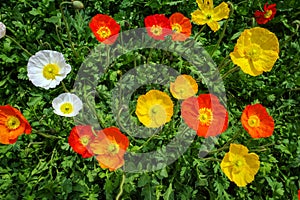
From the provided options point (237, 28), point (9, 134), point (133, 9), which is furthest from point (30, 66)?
point (237, 28)

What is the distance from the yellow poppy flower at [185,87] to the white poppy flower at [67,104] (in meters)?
0.48

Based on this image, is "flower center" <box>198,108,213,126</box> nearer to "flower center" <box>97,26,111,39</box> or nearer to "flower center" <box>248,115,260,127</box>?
"flower center" <box>248,115,260,127</box>

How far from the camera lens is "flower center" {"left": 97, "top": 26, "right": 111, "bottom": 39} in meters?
2.15

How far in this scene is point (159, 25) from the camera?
2.21 metres

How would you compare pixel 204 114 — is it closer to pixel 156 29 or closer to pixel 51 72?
pixel 156 29

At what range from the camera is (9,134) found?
188 cm

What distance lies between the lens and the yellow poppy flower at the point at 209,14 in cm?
216

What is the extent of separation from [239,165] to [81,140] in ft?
2.43

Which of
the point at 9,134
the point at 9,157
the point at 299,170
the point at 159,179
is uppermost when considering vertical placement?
the point at 9,134

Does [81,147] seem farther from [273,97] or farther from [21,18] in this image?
[273,97]

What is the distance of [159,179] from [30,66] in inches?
→ 34.8

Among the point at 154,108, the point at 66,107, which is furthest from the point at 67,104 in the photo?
the point at 154,108

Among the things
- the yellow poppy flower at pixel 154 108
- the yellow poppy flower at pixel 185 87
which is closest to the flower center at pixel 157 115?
the yellow poppy flower at pixel 154 108

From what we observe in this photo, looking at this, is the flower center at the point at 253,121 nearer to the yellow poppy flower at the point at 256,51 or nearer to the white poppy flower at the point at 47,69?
the yellow poppy flower at the point at 256,51
